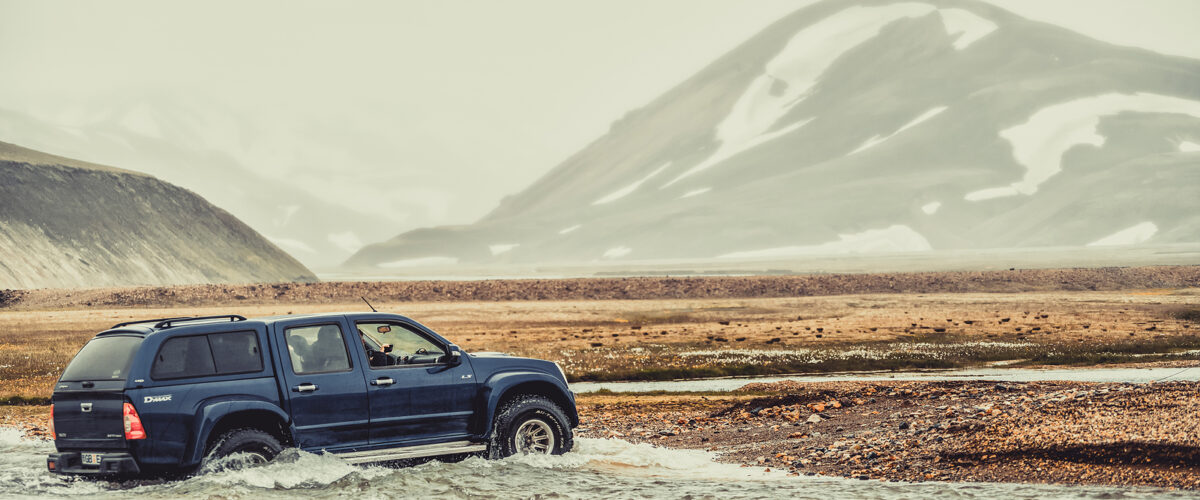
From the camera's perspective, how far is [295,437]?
16078 millimetres

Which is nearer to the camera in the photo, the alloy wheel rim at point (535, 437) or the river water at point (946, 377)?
the alloy wheel rim at point (535, 437)

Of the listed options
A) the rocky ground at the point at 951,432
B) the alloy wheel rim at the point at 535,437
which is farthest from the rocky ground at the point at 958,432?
the alloy wheel rim at the point at 535,437

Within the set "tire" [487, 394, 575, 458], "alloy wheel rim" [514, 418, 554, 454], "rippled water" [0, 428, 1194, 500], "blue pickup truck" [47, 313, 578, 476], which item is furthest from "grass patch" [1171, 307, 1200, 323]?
"blue pickup truck" [47, 313, 578, 476]

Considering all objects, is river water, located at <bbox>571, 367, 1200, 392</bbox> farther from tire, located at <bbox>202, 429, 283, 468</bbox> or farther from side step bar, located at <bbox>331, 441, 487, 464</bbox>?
tire, located at <bbox>202, 429, 283, 468</bbox>

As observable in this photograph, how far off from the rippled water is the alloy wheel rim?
18 cm

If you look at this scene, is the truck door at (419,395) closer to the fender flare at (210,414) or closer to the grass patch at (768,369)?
the fender flare at (210,414)

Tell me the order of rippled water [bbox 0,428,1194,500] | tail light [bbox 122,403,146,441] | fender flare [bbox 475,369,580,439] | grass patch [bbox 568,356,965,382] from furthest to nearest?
1. grass patch [bbox 568,356,965,382]
2. fender flare [bbox 475,369,580,439]
3. rippled water [bbox 0,428,1194,500]
4. tail light [bbox 122,403,146,441]

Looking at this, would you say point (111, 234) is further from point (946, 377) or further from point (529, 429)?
point (529, 429)

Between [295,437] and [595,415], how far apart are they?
13.5m

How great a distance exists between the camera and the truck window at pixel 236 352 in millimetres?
15914

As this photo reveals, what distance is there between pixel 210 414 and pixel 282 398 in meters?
1.06

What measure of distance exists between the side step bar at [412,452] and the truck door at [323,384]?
17cm

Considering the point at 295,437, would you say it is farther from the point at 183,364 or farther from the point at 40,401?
the point at 40,401

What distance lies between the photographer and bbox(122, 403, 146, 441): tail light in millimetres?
14969
